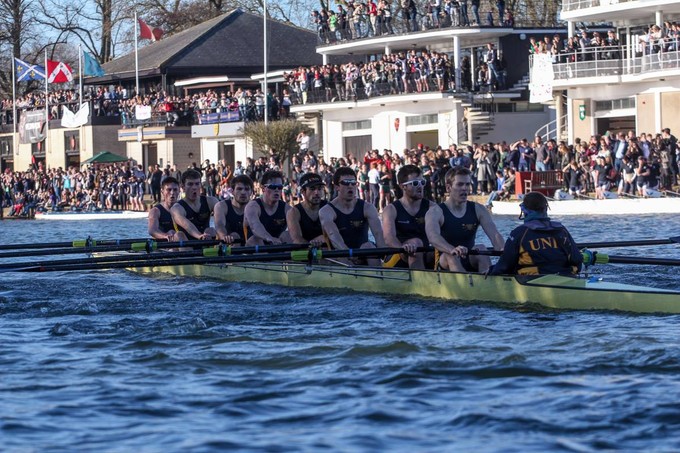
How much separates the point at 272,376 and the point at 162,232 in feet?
28.5

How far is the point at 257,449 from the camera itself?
24.3 ft

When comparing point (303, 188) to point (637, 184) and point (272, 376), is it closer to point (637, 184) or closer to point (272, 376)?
point (272, 376)

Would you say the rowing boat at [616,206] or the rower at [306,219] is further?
the rowing boat at [616,206]

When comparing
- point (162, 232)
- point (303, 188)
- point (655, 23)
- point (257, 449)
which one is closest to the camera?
point (257, 449)

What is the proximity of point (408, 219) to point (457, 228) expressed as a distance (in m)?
0.96

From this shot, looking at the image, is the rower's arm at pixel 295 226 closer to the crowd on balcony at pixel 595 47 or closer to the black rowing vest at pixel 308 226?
the black rowing vest at pixel 308 226

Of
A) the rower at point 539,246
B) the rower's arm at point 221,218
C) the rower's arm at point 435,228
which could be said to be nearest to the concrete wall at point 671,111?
the rower's arm at point 221,218

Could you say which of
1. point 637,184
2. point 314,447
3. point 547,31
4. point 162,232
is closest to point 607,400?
point 314,447

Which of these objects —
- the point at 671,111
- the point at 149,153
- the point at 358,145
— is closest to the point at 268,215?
the point at 671,111

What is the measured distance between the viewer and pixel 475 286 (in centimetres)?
1235

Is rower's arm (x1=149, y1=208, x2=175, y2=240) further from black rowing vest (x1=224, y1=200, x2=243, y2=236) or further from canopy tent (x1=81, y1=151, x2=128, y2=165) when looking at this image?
canopy tent (x1=81, y1=151, x2=128, y2=165)

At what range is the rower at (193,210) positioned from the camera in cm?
1716

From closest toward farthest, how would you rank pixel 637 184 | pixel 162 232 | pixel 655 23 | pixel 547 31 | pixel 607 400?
pixel 607 400, pixel 162 232, pixel 637 184, pixel 655 23, pixel 547 31

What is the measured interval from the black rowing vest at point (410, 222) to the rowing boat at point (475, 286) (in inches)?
25.2
